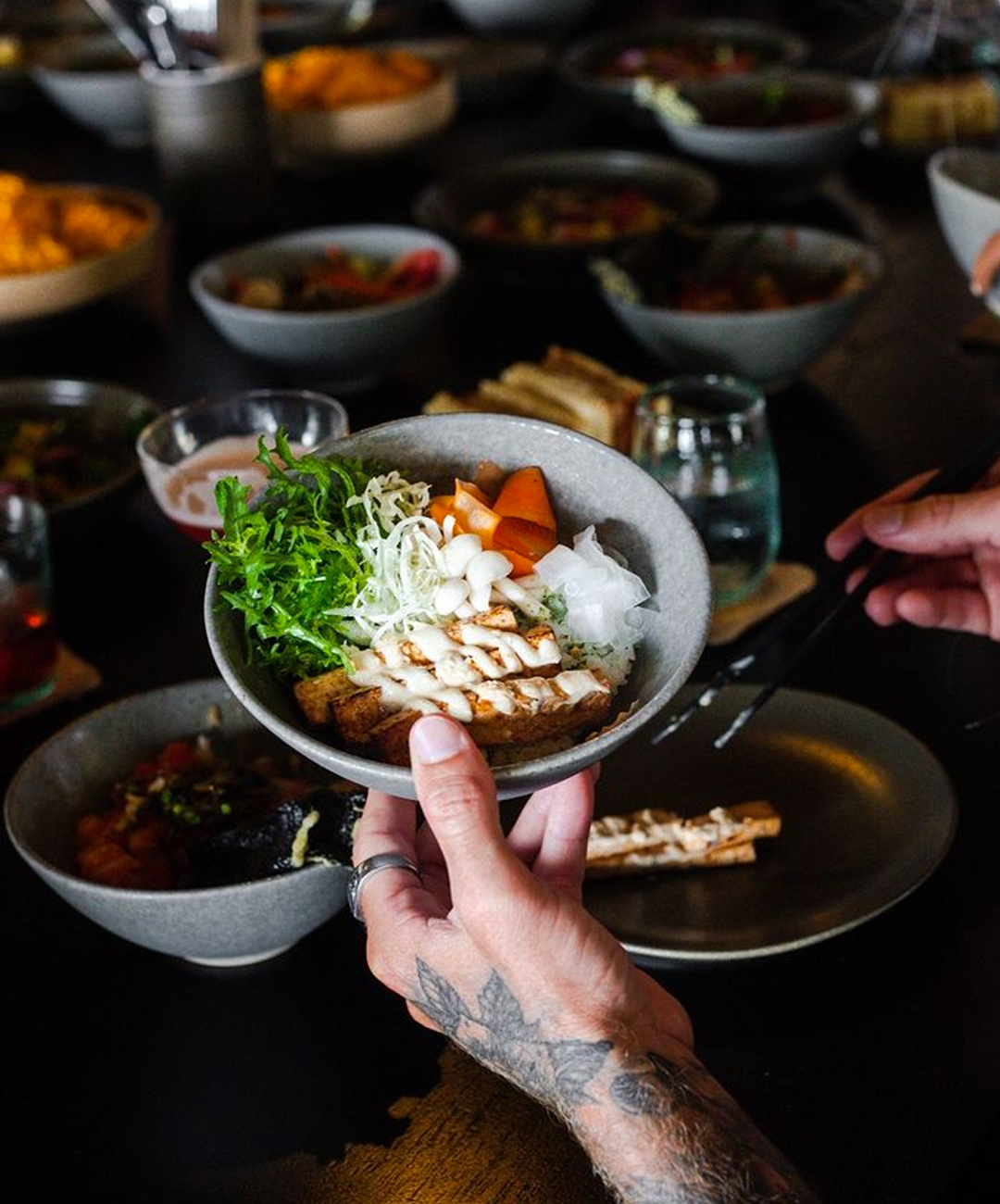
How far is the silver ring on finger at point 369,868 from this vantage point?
105 centimetres

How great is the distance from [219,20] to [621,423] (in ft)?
4.14

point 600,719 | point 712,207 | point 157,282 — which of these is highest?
point 600,719

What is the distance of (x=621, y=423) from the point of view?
5.73 ft

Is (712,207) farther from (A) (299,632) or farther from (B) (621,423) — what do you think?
(A) (299,632)

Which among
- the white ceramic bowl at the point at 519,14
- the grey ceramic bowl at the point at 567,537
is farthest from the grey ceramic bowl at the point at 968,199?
the white ceramic bowl at the point at 519,14

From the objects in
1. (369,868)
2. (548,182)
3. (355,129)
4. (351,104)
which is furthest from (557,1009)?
(351,104)

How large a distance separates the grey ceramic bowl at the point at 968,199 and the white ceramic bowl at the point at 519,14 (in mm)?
1805

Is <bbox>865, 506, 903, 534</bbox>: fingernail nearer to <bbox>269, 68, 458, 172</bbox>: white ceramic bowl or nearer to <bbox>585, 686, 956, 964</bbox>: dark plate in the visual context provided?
<bbox>585, 686, 956, 964</bbox>: dark plate

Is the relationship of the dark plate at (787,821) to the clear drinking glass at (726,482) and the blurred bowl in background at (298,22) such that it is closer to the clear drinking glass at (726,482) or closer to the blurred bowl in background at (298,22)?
the clear drinking glass at (726,482)

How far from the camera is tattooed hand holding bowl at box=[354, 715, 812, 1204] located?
89 centimetres

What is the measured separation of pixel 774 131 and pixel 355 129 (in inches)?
33.7

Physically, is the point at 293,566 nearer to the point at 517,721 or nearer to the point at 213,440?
the point at 517,721

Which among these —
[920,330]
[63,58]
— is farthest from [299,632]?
[63,58]

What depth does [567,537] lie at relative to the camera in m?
1.11
